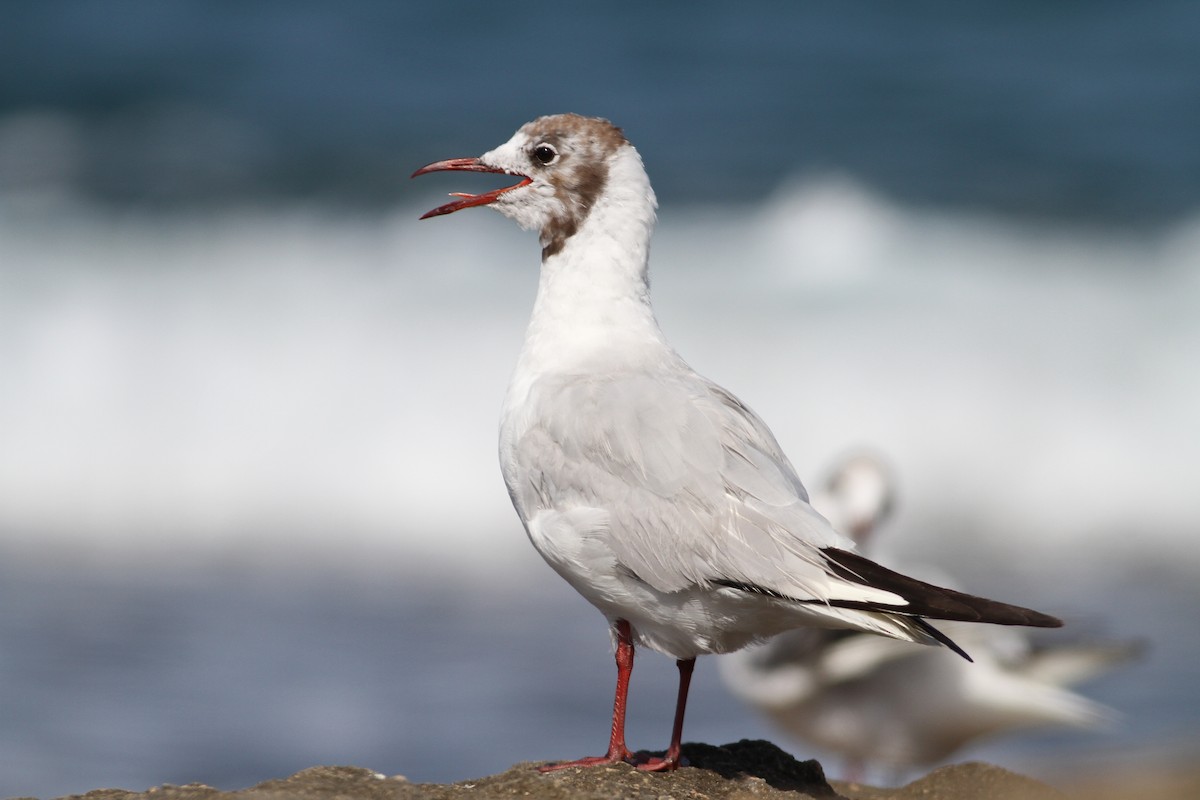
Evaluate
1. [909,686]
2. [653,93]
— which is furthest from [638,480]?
[653,93]

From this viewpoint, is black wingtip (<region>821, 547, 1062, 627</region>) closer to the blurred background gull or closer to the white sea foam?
the blurred background gull

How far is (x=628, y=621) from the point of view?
4398mm

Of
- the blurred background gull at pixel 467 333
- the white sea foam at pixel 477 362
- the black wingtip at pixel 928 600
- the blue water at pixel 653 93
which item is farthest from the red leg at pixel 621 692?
the blue water at pixel 653 93

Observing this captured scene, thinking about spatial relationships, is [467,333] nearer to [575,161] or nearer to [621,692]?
[575,161]

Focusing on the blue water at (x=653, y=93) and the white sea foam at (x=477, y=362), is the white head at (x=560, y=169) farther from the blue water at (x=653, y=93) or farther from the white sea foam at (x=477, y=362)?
the blue water at (x=653, y=93)

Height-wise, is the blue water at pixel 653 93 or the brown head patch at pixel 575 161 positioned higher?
the blue water at pixel 653 93

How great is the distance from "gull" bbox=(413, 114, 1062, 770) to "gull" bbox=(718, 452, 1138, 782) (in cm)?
168

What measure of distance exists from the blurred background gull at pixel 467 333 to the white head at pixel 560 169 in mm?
3319

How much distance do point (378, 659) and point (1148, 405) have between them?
24.3 ft

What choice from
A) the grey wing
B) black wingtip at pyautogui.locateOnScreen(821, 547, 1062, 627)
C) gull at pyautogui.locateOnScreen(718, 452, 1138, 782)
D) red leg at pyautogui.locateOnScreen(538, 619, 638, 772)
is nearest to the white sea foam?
Result: gull at pyautogui.locateOnScreen(718, 452, 1138, 782)

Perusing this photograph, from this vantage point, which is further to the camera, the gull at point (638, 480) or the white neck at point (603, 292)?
the white neck at point (603, 292)

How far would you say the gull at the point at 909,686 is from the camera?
6086mm

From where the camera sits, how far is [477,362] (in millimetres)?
12719

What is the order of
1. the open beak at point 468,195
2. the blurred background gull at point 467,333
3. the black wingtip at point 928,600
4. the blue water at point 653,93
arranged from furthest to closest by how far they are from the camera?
1. the blue water at point 653,93
2. the blurred background gull at point 467,333
3. the open beak at point 468,195
4. the black wingtip at point 928,600
